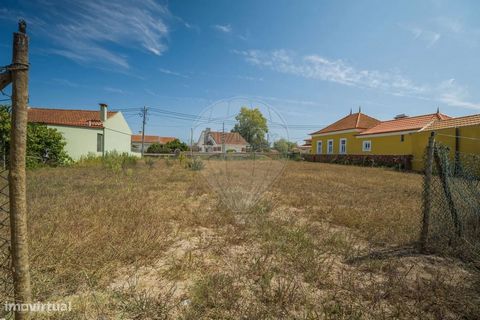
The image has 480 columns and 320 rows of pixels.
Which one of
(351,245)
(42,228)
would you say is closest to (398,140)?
(351,245)

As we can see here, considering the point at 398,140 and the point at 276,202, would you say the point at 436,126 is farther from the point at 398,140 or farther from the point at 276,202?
the point at 276,202

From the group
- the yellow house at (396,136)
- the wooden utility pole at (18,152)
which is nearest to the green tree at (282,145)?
the wooden utility pole at (18,152)

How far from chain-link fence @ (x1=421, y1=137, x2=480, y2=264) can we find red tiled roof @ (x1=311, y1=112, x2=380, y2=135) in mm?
23522

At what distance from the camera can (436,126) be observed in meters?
15.4

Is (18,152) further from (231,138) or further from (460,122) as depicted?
(460,122)

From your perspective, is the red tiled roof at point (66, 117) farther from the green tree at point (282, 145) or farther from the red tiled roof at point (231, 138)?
the green tree at point (282, 145)

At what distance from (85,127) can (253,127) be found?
19206 millimetres

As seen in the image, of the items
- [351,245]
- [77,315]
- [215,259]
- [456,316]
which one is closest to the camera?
[77,315]

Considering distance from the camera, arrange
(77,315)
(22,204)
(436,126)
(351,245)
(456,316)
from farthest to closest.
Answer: (436,126), (351,245), (456,316), (77,315), (22,204)

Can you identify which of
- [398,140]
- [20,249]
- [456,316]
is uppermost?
[398,140]

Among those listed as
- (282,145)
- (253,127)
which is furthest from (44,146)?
(282,145)

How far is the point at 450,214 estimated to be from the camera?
11.9ft

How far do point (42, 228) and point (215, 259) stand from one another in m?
2.77

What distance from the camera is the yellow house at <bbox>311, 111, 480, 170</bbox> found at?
44.7ft
